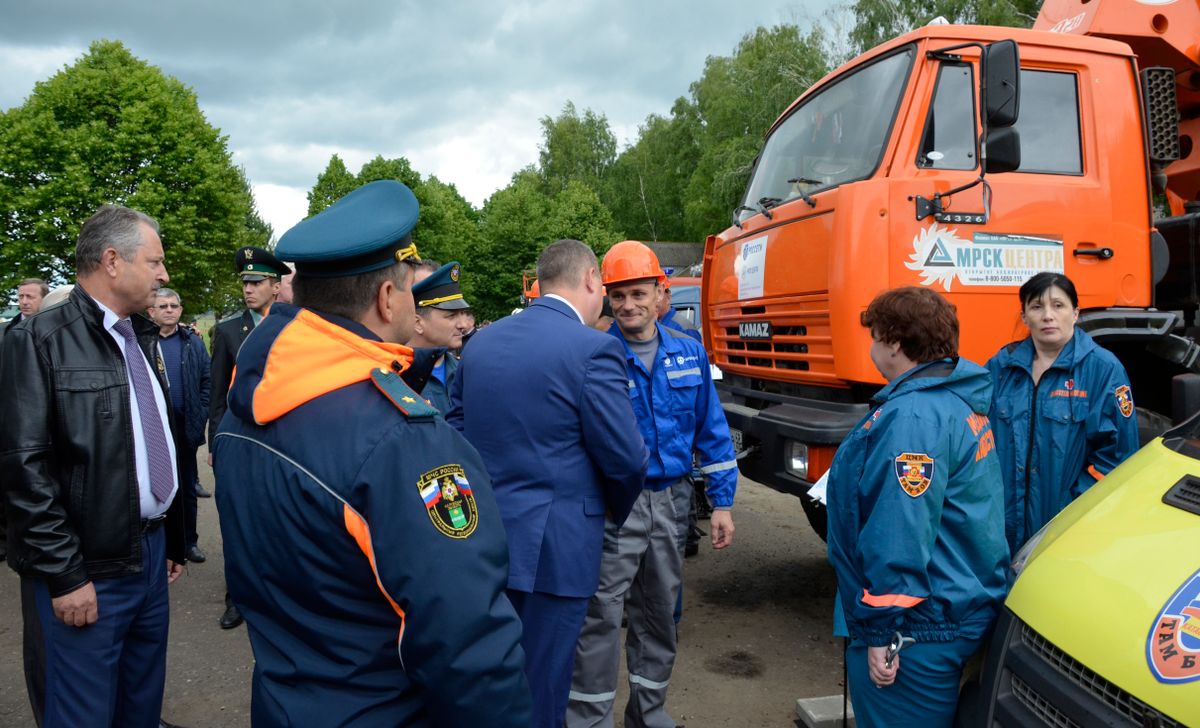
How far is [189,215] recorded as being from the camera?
2623 cm

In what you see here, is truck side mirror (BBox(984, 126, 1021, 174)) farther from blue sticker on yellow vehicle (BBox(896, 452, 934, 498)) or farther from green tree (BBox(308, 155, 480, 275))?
green tree (BBox(308, 155, 480, 275))

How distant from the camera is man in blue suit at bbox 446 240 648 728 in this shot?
2646 mm

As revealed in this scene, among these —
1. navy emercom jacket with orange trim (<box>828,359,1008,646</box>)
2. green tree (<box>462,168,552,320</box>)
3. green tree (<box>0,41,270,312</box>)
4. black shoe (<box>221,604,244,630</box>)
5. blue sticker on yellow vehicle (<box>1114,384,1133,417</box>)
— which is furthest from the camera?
green tree (<box>462,168,552,320</box>)

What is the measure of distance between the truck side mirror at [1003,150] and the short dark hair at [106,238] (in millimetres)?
3560

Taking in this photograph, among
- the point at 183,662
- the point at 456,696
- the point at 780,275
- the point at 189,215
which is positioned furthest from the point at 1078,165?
the point at 189,215

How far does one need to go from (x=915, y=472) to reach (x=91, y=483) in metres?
2.52

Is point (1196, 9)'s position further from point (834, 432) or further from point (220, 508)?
point (220, 508)

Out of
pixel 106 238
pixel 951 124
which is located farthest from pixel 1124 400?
pixel 106 238

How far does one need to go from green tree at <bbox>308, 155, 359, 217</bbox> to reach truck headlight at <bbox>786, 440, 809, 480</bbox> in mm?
40409

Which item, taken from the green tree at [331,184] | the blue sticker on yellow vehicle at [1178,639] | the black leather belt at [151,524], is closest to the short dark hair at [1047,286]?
the blue sticker on yellow vehicle at [1178,639]

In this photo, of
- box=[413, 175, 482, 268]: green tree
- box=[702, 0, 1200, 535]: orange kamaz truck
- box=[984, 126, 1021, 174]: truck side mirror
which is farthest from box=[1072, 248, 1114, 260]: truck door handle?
box=[413, 175, 482, 268]: green tree

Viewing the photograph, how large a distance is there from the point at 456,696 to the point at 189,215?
28683 millimetres

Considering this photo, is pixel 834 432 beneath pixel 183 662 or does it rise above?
above

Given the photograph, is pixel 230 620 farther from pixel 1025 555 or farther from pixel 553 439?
pixel 1025 555
